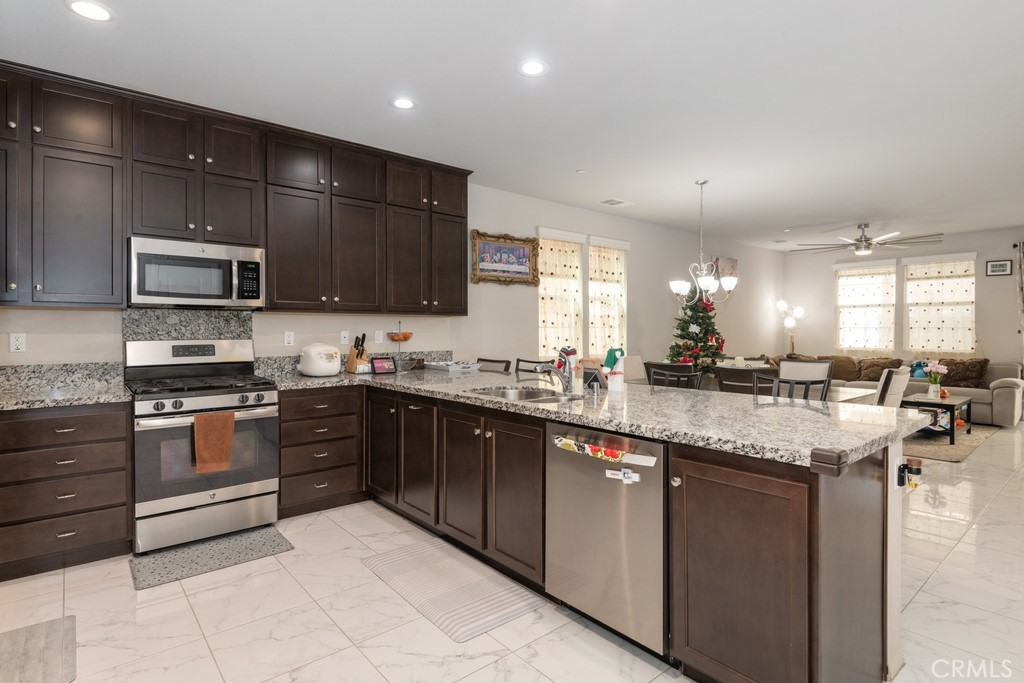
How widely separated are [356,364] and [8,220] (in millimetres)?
2118

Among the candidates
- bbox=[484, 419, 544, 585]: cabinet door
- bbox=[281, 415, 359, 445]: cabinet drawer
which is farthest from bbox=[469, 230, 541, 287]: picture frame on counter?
bbox=[484, 419, 544, 585]: cabinet door

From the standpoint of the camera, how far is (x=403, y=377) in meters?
4.01

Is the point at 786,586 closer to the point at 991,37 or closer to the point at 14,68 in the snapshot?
the point at 991,37

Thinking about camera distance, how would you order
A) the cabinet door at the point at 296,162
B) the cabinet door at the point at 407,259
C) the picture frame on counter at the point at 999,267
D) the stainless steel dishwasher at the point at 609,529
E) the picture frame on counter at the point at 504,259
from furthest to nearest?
the picture frame on counter at the point at 999,267, the picture frame on counter at the point at 504,259, the cabinet door at the point at 407,259, the cabinet door at the point at 296,162, the stainless steel dishwasher at the point at 609,529

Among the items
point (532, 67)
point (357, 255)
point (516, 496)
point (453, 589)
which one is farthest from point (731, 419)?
point (357, 255)

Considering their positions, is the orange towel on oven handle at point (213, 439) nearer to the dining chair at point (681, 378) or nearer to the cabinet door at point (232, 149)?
the cabinet door at point (232, 149)

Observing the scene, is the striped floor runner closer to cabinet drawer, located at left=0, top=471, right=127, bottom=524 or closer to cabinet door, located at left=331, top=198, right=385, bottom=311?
cabinet drawer, located at left=0, top=471, right=127, bottom=524

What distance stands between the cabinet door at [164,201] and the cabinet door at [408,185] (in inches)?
55.2

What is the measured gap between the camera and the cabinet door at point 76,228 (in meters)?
2.92

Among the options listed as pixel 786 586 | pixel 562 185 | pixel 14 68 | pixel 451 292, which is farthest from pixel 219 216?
pixel 786 586

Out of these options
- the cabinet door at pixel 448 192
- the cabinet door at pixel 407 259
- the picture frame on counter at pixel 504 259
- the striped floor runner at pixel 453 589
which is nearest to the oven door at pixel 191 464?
the striped floor runner at pixel 453 589

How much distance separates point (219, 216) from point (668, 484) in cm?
321

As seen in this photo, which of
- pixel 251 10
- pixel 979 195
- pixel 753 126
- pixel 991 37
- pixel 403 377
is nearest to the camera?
pixel 251 10

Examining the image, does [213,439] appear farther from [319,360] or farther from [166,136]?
[166,136]
